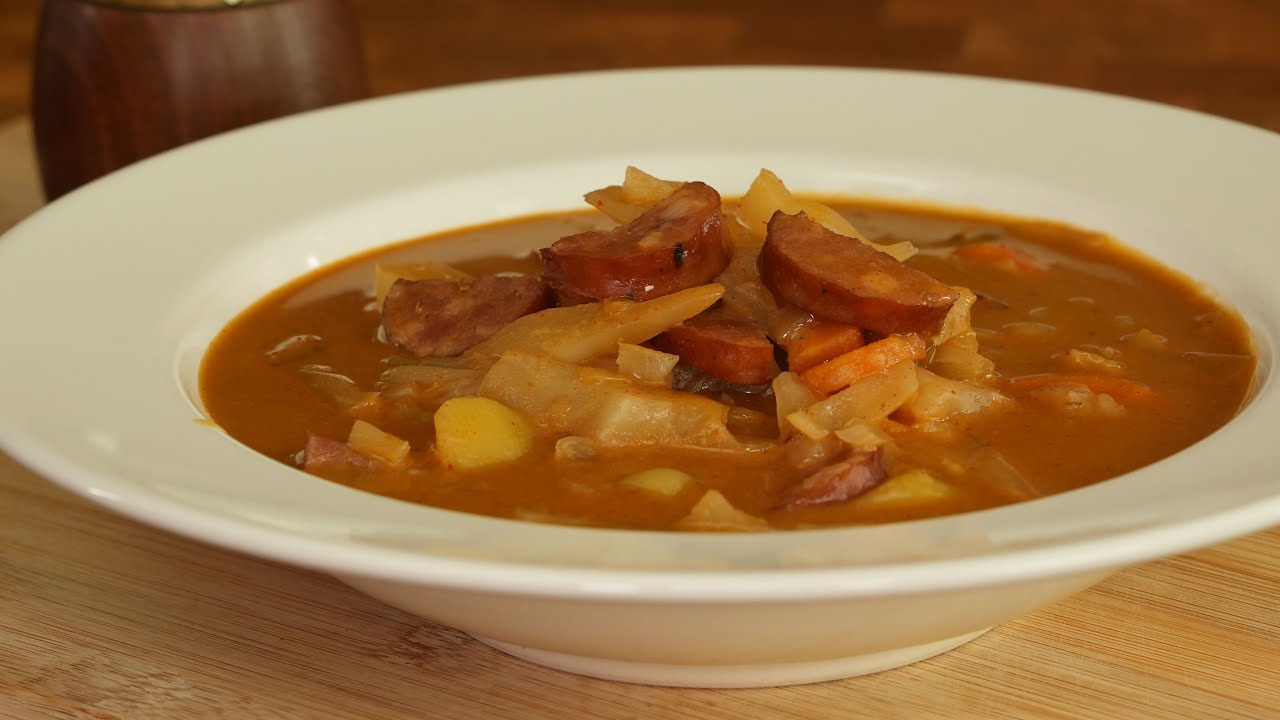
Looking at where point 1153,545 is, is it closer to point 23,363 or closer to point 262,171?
point 23,363

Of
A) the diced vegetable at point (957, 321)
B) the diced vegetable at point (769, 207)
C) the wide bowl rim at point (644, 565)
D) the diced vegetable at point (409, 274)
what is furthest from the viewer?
the diced vegetable at point (409, 274)

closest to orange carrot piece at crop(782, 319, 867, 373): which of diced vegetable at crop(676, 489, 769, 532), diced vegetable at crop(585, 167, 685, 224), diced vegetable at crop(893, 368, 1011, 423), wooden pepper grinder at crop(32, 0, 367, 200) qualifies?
diced vegetable at crop(893, 368, 1011, 423)

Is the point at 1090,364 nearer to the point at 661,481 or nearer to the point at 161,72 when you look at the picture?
the point at 661,481

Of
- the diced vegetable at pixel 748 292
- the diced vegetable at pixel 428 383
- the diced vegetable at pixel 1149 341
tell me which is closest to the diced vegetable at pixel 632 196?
the diced vegetable at pixel 748 292

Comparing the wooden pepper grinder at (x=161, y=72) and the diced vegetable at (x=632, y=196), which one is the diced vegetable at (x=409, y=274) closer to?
the diced vegetable at (x=632, y=196)

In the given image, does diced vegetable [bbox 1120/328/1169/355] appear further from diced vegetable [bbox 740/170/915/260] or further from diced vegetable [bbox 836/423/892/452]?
diced vegetable [bbox 836/423/892/452]

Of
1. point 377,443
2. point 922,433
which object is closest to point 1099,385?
point 922,433
